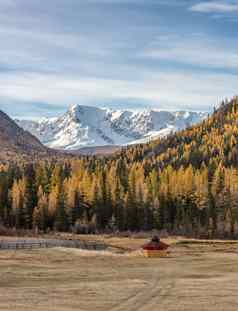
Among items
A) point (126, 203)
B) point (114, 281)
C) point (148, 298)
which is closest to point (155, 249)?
point (114, 281)

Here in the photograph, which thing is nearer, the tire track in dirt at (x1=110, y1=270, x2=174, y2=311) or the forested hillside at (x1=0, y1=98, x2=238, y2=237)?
the tire track in dirt at (x1=110, y1=270, x2=174, y2=311)

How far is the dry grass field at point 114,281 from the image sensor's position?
4778 cm

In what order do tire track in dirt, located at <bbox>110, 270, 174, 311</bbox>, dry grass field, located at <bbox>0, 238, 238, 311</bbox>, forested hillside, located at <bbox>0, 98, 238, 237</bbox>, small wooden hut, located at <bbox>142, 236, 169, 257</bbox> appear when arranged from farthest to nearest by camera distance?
forested hillside, located at <bbox>0, 98, 238, 237</bbox> → small wooden hut, located at <bbox>142, 236, 169, 257</bbox> → dry grass field, located at <bbox>0, 238, 238, 311</bbox> → tire track in dirt, located at <bbox>110, 270, 174, 311</bbox>

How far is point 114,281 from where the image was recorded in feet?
209

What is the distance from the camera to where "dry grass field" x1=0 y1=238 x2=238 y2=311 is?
47.8 m

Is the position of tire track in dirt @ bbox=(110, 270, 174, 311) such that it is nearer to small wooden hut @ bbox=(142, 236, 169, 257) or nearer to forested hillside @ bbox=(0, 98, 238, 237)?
small wooden hut @ bbox=(142, 236, 169, 257)

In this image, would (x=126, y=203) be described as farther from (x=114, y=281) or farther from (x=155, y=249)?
(x=114, y=281)

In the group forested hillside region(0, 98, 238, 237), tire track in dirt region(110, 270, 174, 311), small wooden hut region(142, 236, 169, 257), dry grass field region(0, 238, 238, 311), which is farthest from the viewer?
forested hillside region(0, 98, 238, 237)

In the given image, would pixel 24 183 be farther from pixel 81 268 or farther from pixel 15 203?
pixel 81 268

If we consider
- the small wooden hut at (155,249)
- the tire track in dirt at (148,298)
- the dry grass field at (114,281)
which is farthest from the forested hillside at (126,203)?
the tire track in dirt at (148,298)

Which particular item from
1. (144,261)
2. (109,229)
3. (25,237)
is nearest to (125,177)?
(109,229)

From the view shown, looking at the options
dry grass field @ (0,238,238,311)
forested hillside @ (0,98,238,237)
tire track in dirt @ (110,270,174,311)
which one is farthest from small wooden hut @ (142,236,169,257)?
forested hillside @ (0,98,238,237)

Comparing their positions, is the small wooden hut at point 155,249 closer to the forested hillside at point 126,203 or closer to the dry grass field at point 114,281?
the dry grass field at point 114,281

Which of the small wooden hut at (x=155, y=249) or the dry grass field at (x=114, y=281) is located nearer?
the dry grass field at (x=114, y=281)
